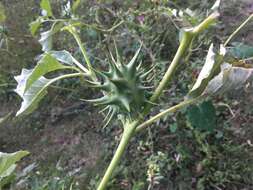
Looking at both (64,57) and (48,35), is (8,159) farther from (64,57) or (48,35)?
(48,35)

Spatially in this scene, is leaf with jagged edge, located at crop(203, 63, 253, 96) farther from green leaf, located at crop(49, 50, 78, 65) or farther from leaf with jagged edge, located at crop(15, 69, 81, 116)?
green leaf, located at crop(49, 50, 78, 65)

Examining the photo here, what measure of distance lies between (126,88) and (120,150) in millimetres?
101

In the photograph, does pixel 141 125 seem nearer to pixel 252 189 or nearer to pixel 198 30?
pixel 198 30

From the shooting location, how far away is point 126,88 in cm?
83

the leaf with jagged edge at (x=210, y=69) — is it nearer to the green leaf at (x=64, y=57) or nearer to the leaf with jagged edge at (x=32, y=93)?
the leaf with jagged edge at (x=32, y=93)

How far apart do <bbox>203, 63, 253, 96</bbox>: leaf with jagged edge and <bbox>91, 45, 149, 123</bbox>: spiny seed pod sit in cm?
11

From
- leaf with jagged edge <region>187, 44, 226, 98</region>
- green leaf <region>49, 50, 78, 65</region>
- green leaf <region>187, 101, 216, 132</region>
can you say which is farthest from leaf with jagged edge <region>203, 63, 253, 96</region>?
green leaf <region>187, 101, 216, 132</region>

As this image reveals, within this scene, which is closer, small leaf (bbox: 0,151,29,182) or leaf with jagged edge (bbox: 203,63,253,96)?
leaf with jagged edge (bbox: 203,63,253,96)

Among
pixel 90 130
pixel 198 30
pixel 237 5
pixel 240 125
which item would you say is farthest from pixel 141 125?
pixel 237 5

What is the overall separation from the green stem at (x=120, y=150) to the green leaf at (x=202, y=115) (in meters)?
0.99

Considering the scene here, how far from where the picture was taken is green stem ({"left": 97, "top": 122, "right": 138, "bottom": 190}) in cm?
83

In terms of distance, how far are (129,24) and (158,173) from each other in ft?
2.84

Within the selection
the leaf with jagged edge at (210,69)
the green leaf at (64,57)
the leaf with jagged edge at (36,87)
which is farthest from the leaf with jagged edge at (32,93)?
the leaf with jagged edge at (210,69)

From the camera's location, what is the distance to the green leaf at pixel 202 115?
Result: 1815mm
